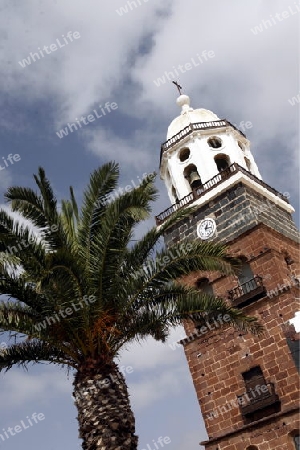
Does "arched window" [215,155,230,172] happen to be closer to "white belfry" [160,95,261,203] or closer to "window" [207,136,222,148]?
"white belfry" [160,95,261,203]

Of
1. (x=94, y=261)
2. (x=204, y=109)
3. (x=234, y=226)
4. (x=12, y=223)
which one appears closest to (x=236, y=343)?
(x=234, y=226)

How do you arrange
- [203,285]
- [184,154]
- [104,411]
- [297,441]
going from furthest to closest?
1. [184,154]
2. [203,285]
3. [297,441]
4. [104,411]

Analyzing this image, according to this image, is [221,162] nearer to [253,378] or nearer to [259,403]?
[253,378]

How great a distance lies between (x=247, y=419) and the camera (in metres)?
18.3

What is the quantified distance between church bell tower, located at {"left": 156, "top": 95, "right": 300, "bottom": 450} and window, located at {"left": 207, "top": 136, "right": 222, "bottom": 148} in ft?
0.24

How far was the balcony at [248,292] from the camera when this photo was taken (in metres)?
19.8

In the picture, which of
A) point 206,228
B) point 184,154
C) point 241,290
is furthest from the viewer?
point 184,154

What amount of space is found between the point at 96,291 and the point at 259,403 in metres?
9.64

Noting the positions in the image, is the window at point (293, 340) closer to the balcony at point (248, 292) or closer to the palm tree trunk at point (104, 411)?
the balcony at point (248, 292)

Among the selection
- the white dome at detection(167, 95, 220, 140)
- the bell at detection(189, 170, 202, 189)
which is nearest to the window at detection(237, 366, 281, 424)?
the bell at detection(189, 170, 202, 189)

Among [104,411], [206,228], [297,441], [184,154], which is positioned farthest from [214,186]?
[104,411]

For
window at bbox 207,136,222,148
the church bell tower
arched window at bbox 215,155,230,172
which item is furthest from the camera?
window at bbox 207,136,222,148

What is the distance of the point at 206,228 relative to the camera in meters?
23.2

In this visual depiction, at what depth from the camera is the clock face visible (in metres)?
22.9
